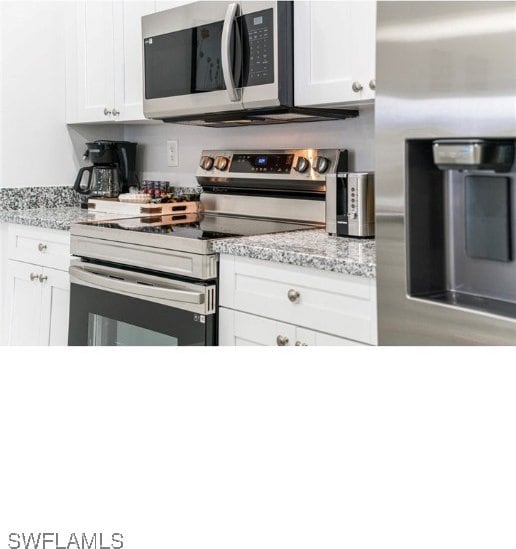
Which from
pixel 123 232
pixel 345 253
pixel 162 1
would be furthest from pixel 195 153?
pixel 345 253

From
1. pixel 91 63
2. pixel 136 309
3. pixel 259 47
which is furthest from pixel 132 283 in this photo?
pixel 91 63

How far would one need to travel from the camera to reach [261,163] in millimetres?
2498

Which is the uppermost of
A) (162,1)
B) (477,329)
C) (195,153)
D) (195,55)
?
(162,1)

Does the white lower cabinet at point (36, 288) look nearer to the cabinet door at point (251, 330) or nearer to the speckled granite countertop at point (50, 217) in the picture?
the speckled granite countertop at point (50, 217)

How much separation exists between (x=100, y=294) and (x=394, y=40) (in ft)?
4.63

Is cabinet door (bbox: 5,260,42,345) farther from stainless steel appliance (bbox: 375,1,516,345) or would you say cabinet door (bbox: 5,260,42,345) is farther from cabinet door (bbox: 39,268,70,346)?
stainless steel appliance (bbox: 375,1,516,345)

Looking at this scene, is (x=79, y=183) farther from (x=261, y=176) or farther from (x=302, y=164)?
(x=302, y=164)

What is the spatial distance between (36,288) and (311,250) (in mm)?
1431

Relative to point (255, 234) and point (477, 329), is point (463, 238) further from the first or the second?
point (255, 234)

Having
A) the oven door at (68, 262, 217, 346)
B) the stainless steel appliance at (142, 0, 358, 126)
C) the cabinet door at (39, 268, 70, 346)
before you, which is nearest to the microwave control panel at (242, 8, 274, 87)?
the stainless steel appliance at (142, 0, 358, 126)

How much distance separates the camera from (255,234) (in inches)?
80.7

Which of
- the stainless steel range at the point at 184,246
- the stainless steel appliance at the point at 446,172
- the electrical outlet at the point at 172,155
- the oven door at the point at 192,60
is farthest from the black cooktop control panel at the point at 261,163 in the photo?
the stainless steel appliance at the point at 446,172

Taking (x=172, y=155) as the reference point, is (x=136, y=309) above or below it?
below

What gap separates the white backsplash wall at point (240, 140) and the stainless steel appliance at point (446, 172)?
1084 millimetres
